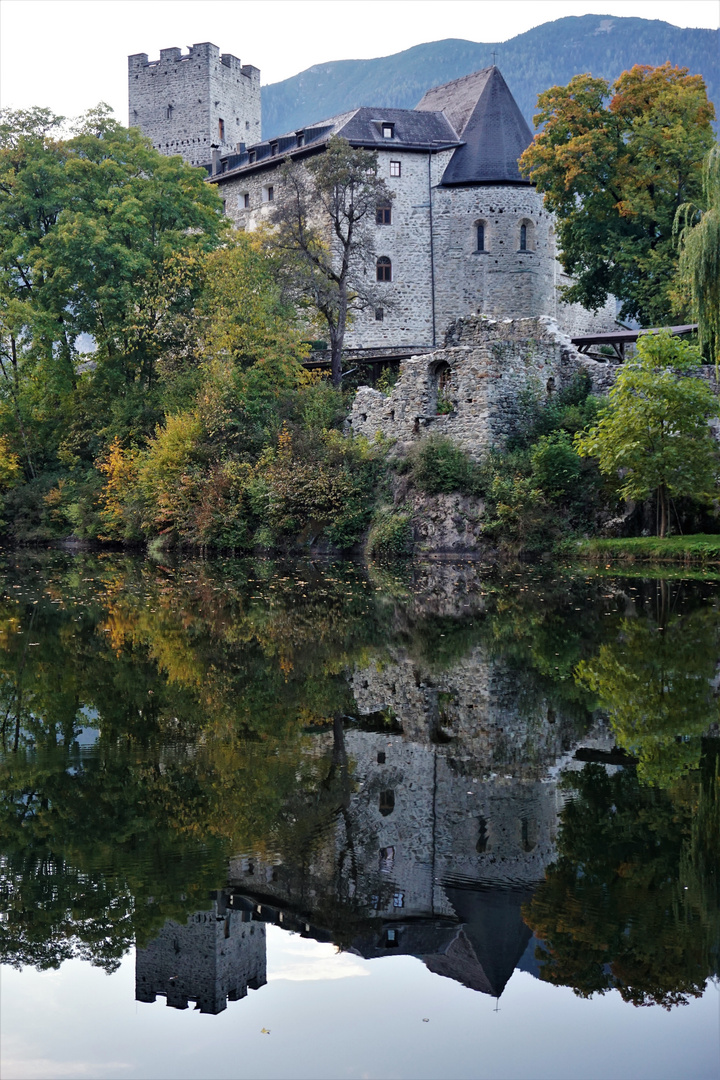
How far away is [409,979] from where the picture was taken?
4.16 m

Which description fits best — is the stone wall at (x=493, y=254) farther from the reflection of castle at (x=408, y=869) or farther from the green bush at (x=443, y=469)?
the reflection of castle at (x=408, y=869)

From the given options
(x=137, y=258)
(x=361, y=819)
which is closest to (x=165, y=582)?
(x=361, y=819)

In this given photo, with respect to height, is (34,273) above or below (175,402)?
above

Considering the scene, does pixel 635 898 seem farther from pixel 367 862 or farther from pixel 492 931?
pixel 367 862

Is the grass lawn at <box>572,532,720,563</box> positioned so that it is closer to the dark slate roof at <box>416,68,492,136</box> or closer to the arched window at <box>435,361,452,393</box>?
the arched window at <box>435,361,452,393</box>

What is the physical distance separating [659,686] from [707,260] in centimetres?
1674

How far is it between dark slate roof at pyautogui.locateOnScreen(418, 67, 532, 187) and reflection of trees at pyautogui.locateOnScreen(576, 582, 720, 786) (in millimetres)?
44193

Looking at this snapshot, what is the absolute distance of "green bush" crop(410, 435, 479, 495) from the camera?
27484mm

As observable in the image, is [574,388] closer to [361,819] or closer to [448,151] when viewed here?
[361,819]

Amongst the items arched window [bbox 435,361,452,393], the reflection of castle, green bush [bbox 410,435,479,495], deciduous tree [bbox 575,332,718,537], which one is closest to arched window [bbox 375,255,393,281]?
arched window [bbox 435,361,452,393]

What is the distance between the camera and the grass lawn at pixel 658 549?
22047 millimetres

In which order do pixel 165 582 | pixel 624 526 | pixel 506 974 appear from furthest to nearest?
pixel 624 526 < pixel 165 582 < pixel 506 974

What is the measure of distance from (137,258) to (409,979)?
36.6m

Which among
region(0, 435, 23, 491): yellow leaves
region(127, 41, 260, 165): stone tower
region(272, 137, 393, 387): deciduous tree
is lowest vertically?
region(0, 435, 23, 491): yellow leaves
